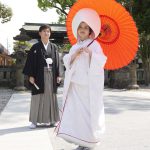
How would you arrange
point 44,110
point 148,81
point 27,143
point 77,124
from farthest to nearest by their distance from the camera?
1. point 148,81
2. point 44,110
3. point 27,143
4. point 77,124

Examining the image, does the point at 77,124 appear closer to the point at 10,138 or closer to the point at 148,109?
the point at 10,138

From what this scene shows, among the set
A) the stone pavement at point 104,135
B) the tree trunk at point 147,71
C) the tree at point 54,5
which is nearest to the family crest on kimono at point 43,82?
the stone pavement at point 104,135

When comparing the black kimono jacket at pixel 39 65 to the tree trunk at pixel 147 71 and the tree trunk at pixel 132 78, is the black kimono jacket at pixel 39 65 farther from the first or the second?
the tree trunk at pixel 147 71

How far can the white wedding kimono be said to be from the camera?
4.84 m

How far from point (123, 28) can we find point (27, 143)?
220 cm

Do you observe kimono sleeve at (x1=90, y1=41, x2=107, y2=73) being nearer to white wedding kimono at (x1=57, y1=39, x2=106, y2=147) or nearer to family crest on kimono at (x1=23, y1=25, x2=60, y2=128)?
white wedding kimono at (x1=57, y1=39, x2=106, y2=147)

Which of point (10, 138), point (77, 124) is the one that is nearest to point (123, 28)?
point (77, 124)

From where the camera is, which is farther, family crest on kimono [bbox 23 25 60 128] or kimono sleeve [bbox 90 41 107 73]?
family crest on kimono [bbox 23 25 60 128]

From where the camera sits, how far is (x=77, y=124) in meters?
4.89

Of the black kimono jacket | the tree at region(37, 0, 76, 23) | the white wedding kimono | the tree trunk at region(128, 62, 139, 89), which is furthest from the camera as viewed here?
the tree at region(37, 0, 76, 23)

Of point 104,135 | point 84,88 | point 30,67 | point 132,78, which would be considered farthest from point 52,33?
point 84,88

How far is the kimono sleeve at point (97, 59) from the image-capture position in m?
4.90

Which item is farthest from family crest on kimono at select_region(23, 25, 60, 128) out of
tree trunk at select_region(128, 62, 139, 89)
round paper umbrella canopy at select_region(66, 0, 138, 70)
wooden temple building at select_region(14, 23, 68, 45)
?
tree trunk at select_region(128, 62, 139, 89)

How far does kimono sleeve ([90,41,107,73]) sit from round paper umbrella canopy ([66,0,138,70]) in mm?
328
